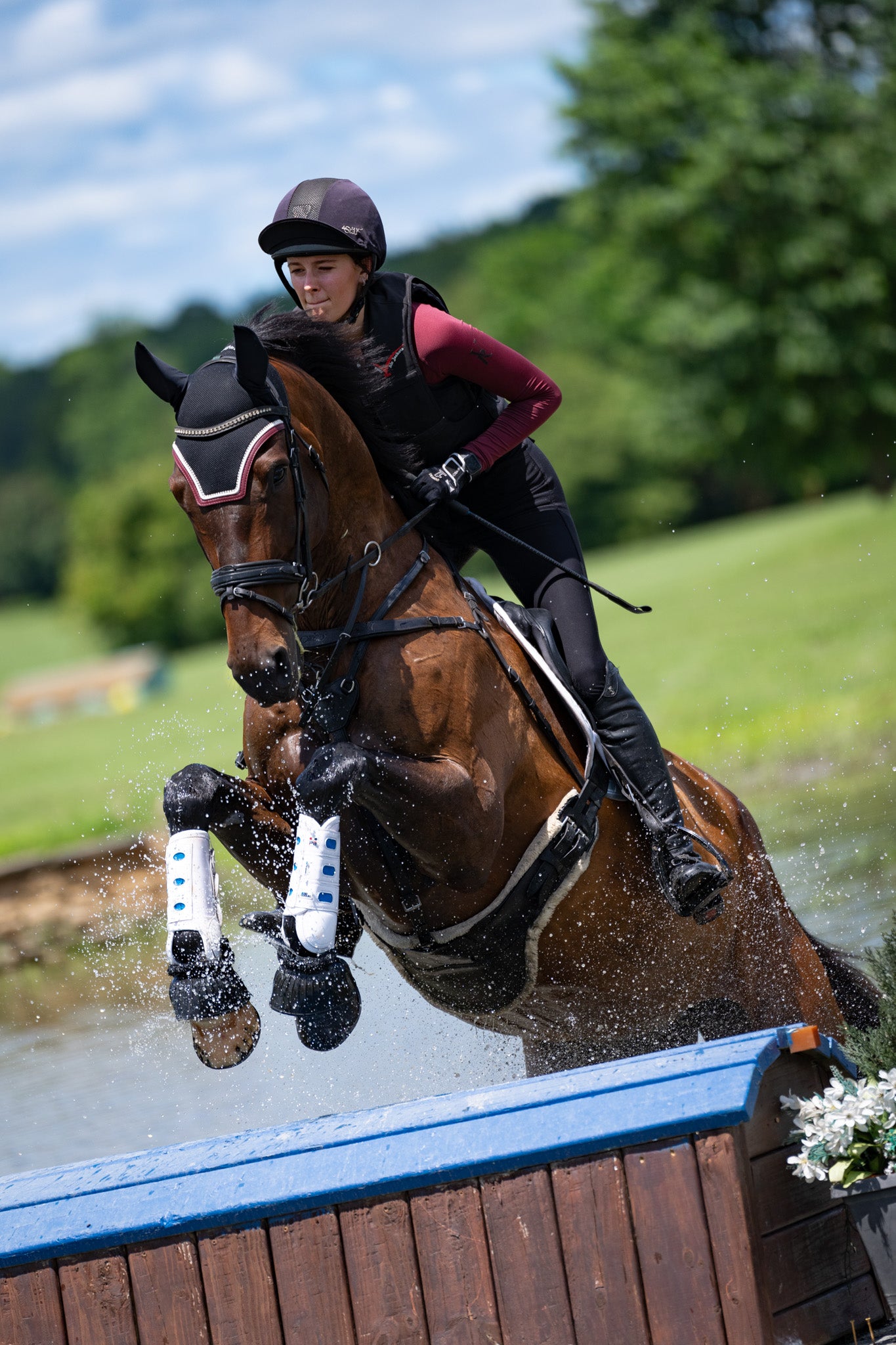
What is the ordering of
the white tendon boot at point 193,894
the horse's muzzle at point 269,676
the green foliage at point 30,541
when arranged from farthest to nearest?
the green foliage at point 30,541 < the white tendon boot at point 193,894 < the horse's muzzle at point 269,676

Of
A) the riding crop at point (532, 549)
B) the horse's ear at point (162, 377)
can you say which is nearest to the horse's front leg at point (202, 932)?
the horse's ear at point (162, 377)

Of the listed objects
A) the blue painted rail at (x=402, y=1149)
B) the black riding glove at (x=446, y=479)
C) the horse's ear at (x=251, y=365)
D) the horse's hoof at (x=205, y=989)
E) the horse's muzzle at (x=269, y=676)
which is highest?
the horse's ear at (x=251, y=365)

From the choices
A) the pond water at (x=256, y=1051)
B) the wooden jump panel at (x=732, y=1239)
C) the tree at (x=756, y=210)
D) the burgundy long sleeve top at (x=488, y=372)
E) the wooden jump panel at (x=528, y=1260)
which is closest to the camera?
the wooden jump panel at (x=732, y=1239)

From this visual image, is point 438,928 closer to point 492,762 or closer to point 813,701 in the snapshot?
point 492,762

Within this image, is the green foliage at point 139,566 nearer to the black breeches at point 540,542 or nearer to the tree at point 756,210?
the tree at point 756,210

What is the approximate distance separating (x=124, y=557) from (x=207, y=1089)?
56.8m

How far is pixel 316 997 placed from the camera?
11.1 ft

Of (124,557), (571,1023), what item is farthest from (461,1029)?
(124,557)

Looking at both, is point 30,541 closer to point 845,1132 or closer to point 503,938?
point 503,938

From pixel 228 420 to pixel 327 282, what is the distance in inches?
28.6

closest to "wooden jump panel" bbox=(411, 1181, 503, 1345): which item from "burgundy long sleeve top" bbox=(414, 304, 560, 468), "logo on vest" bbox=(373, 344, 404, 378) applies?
"burgundy long sleeve top" bbox=(414, 304, 560, 468)

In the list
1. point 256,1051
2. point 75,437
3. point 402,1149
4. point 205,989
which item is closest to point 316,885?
point 205,989

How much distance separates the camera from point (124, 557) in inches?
2440

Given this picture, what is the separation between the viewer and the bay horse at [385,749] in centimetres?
336
